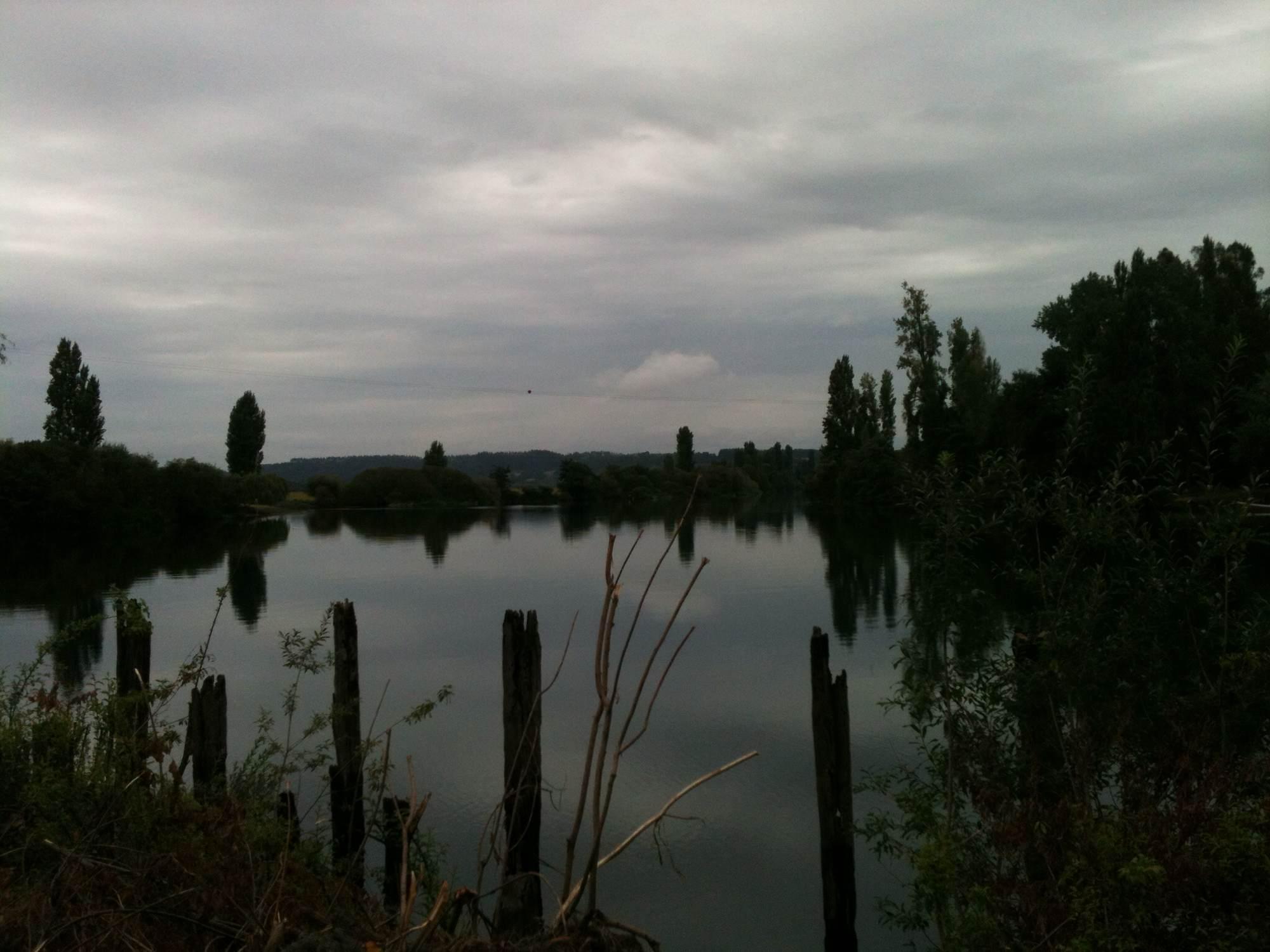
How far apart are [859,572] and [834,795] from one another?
30.1 m

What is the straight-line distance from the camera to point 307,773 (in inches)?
520

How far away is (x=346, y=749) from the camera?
32.3 ft

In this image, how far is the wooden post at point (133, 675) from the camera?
26.5 feet

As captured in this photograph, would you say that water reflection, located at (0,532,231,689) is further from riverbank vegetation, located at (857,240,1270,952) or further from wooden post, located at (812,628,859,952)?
riverbank vegetation, located at (857,240,1270,952)

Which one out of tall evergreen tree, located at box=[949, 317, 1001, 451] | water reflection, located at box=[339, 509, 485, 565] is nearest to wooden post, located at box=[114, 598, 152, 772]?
water reflection, located at box=[339, 509, 485, 565]

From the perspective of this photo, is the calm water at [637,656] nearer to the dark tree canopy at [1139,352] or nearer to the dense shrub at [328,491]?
the dark tree canopy at [1139,352]

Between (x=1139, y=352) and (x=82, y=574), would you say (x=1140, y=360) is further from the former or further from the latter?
(x=82, y=574)

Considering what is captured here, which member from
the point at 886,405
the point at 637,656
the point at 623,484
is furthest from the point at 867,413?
the point at 637,656

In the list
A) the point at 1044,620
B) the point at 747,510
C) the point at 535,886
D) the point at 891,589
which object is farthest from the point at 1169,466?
the point at 747,510

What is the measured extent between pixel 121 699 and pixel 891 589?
26945 mm

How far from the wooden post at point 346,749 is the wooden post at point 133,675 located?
5.44ft

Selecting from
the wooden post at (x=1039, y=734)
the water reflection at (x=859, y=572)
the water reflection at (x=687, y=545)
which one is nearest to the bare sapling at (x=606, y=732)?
the wooden post at (x=1039, y=734)

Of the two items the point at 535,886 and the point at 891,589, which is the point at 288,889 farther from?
the point at 891,589

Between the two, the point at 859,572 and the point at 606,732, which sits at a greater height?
the point at 606,732
